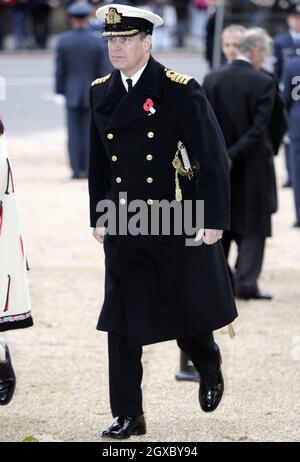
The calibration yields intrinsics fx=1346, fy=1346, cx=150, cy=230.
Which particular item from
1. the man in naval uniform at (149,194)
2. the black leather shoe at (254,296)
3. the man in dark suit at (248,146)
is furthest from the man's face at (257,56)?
the man in naval uniform at (149,194)

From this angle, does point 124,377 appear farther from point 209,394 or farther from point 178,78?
point 178,78

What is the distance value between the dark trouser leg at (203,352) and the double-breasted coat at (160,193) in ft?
0.42

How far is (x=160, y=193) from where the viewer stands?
572 centimetres

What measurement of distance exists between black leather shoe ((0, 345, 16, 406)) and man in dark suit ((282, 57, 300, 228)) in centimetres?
524

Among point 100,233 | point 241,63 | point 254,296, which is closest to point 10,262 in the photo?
point 100,233

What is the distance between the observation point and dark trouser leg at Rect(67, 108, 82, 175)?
14.7 meters

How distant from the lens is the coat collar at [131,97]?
568 cm

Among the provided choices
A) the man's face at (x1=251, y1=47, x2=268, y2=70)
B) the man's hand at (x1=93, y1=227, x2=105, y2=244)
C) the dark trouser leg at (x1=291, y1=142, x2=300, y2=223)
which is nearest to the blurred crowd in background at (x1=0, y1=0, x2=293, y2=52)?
the dark trouser leg at (x1=291, y1=142, x2=300, y2=223)

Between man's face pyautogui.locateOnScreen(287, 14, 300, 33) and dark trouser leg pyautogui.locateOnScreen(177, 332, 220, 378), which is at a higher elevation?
dark trouser leg pyautogui.locateOnScreen(177, 332, 220, 378)

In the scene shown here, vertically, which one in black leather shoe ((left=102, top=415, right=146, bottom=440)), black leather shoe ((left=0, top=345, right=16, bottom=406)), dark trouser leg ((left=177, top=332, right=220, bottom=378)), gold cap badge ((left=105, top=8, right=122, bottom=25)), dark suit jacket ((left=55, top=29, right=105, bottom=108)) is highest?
gold cap badge ((left=105, top=8, right=122, bottom=25))

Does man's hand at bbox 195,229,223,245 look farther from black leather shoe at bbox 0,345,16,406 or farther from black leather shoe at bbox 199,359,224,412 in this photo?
black leather shoe at bbox 0,345,16,406

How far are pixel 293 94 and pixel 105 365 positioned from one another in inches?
176

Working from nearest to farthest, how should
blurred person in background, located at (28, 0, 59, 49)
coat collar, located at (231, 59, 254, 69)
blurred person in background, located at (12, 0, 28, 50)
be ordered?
coat collar, located at (231, 59, 254, 69) → blurred person in background, located at (12, 0, 28, 50) → blurred person in background, located at (28, 0, 59, 49)
